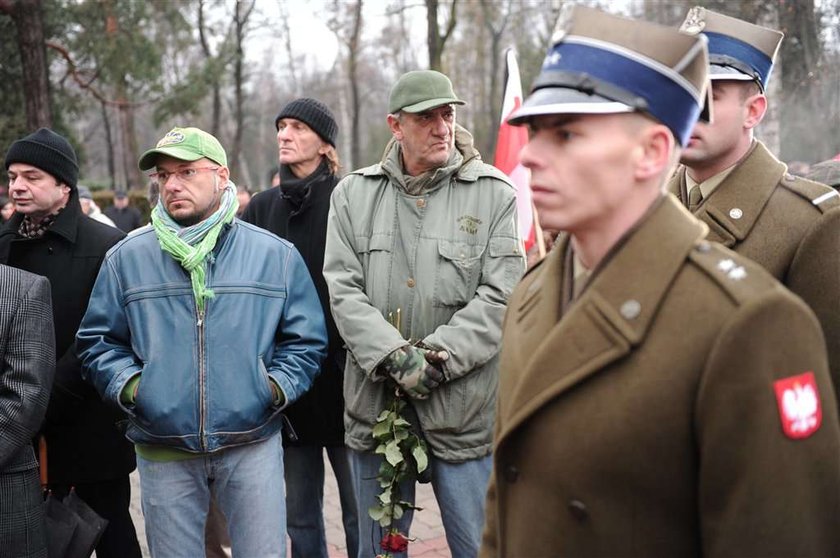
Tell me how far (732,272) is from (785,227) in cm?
113

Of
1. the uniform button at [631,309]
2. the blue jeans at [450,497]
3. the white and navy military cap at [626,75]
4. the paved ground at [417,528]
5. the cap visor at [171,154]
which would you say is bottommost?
the paved ground at [417,528]

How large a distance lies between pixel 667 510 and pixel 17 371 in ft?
8.42

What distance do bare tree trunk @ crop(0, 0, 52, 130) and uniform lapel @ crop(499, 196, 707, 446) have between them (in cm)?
1437

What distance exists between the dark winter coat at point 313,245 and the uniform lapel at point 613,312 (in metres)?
2.46

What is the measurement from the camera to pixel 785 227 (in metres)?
2.53

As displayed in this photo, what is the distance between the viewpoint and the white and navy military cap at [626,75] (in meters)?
1.62

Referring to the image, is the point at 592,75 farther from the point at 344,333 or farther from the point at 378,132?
the point at 378,132

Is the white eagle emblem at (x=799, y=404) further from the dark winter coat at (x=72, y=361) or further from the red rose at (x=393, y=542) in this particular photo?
the dark winter coat at (x=72, y=361)

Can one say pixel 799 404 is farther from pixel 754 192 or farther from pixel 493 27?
pixel 493 27

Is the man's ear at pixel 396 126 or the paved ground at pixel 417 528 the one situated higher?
the man's ear at pixel 396 126

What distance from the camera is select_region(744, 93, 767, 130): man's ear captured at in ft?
8.72

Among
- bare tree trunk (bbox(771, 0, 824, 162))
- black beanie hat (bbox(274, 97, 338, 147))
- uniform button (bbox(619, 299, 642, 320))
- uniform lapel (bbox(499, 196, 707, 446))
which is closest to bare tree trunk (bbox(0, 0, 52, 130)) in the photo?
black beanie hat (bbox(274, 97, 338, 147))

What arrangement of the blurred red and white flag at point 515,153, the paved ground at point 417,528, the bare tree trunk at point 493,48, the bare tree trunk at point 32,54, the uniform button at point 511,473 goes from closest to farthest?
the uniform button at point 511,473
the paved ground at point 417,528
the blurred red and white flag at point 515,153
the bare tree trunk at point 32,54
the bare tree trunk at point 493,48

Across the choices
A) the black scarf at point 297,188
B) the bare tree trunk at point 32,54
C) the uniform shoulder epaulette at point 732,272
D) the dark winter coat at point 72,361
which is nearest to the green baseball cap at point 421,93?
the black scarf at point 297,188
